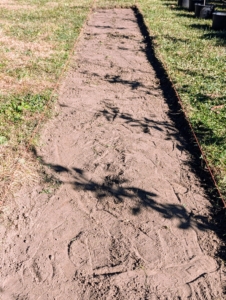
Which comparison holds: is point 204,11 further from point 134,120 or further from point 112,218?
point 112,218

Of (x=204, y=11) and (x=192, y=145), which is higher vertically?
(x=204, y=11)

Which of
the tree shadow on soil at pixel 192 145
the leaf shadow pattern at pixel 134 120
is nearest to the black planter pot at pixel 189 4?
the tree shadow on soil at pixel 192 145

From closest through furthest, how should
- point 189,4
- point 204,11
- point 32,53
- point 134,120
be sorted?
point 134,120 → point 32,53 → point 204,11 → point 189,4

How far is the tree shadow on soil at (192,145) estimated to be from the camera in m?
3.88

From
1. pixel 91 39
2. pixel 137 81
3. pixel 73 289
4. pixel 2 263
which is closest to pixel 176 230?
pixel 73 289

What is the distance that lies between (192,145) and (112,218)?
2109mm

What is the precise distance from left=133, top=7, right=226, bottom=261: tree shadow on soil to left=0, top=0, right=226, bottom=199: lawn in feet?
0.46

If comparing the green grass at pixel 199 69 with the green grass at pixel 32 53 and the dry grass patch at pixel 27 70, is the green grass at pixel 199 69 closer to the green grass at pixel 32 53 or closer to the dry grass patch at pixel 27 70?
the dry grass patch at pixel 27 70

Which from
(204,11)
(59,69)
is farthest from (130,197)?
(204,11)

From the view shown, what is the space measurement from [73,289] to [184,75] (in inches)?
237

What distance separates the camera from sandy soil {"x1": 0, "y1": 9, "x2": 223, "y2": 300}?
324cm

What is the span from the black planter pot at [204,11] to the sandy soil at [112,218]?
839cm

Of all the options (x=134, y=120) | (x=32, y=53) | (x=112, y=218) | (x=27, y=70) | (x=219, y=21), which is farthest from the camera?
(x=219, y=21)

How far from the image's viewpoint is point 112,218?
3.99 m
